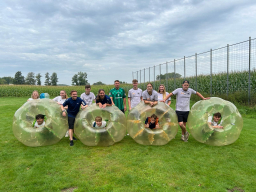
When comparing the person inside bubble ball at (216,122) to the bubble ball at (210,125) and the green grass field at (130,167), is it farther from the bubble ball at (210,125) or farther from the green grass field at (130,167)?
the green grass field at (130,167)

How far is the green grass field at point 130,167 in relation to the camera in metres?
3.29

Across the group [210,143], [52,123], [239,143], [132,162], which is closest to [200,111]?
[210,143]

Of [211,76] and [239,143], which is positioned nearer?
[239,143]

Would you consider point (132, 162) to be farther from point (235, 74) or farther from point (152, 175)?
point (235, 74)

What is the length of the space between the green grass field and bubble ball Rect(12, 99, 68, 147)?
0.80 feet

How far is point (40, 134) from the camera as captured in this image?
511 cm

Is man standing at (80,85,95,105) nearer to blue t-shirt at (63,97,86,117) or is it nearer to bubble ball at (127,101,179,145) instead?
blue t-shirt at (63,97,86,117)

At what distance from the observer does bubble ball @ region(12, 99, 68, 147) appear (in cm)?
510

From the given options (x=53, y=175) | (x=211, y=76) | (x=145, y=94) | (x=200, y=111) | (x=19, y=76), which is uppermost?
(x=19, y=76)

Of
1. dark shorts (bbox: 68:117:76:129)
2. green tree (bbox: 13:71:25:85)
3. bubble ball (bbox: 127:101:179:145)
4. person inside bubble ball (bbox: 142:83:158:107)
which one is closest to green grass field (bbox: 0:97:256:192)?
bubble ball (bbox: 127:101:179:145)

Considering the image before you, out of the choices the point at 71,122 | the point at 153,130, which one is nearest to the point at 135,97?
the point at 153,130

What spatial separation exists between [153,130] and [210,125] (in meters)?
1.62

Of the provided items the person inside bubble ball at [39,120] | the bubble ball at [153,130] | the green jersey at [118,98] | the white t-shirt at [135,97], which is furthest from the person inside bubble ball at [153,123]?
the person inside bubble ball at [39,120]

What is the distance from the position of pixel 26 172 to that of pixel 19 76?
97399 mm
